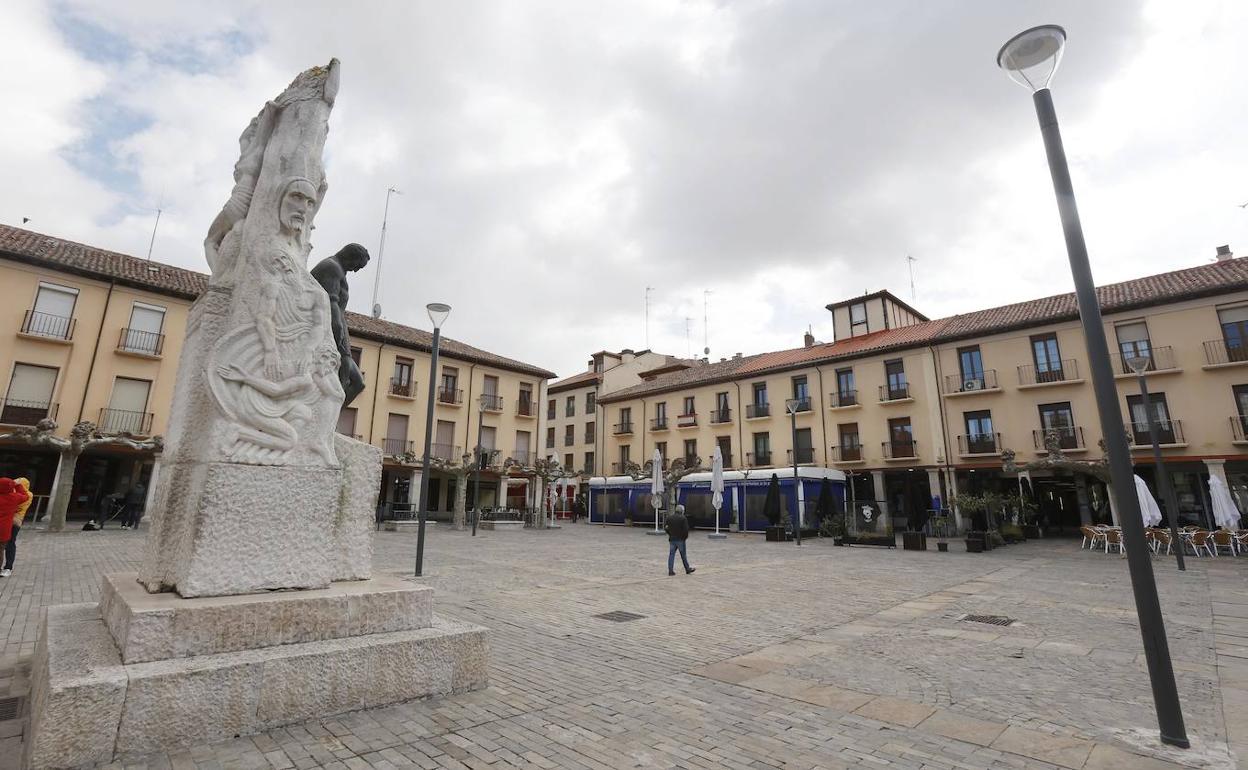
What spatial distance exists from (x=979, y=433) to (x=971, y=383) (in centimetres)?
216

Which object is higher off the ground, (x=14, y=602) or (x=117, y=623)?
(x=117, y=623)

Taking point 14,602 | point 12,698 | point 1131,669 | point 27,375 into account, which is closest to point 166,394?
point 27,375

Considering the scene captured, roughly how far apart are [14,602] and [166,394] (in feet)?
61.4

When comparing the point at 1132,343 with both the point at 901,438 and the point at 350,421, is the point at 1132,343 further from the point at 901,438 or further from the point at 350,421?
the point at 350,421

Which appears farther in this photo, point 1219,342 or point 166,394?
point 166,394

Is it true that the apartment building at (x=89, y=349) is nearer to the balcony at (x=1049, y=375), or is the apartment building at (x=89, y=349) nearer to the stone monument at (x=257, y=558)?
the stone monument at (x=257, y=558)

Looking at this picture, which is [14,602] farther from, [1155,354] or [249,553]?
[1155,354]

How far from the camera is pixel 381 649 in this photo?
316 centimetres

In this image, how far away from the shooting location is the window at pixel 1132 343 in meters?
20.8

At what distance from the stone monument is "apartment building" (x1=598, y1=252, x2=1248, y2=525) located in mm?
17390

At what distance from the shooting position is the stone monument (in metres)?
2.54

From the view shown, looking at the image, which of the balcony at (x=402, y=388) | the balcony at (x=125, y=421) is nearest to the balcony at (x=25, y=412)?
the balcony at (x=125, y=421)

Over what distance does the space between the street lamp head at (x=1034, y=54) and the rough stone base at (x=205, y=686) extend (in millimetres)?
4999

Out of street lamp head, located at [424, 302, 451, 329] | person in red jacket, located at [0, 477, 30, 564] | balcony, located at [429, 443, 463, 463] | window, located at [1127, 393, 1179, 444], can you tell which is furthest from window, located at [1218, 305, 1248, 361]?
balcony, located at [429, 443, 463, 463]
